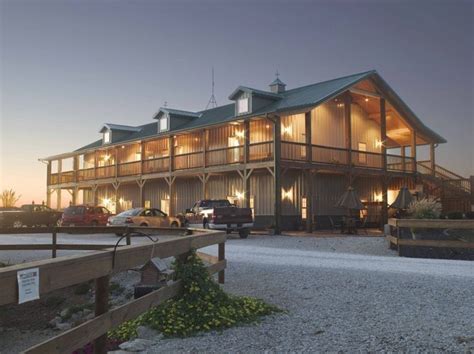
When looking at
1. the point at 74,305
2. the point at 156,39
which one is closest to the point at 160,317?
the point at 74,305

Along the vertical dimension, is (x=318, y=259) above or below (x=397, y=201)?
below

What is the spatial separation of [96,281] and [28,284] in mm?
1220

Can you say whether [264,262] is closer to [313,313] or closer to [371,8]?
[313,313]

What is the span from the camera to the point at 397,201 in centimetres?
2567

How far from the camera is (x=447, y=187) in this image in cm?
3388

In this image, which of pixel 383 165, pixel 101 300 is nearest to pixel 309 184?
pixel 383 165

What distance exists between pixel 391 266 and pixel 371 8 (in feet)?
61.0

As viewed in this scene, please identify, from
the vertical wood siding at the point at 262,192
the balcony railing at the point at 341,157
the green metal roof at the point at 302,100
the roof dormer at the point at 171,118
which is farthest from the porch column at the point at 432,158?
the roof dormer at the point at 171,118

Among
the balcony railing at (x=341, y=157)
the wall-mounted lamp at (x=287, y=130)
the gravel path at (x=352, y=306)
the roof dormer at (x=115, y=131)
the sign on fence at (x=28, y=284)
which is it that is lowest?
the gravel path at (x=352, y=306)

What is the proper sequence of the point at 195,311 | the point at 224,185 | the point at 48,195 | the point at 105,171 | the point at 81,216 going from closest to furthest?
the point at 195,311 → the point at 81,216 → the point at 224,185 → the point at 105,171 → the point at 48,195

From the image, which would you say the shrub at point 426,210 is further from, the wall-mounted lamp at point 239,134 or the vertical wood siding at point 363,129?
the vertical wood siding at point 363,129

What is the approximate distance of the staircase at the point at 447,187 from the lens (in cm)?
3325

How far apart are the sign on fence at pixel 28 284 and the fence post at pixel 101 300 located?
112 cm

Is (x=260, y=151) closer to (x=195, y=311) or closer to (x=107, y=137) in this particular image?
(x=107, y=137)
